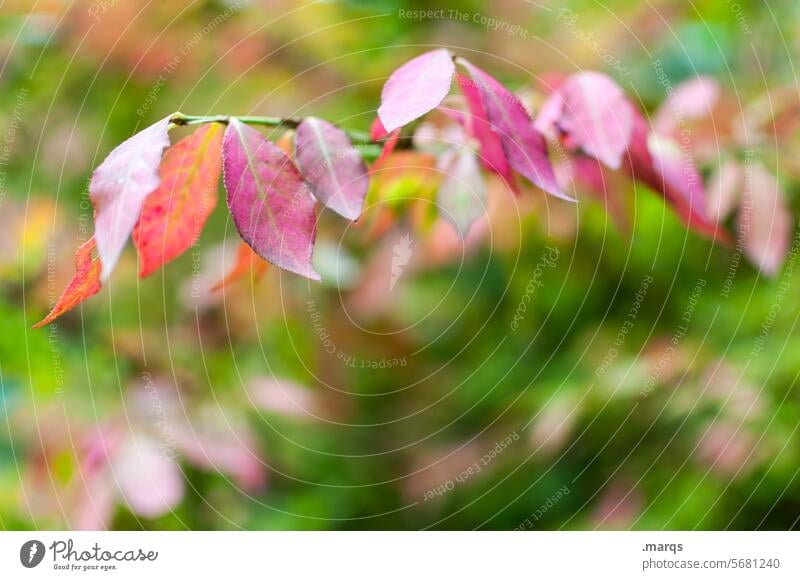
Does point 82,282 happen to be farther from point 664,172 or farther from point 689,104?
point 689,104

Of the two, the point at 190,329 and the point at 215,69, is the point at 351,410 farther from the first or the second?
the point at 215,69

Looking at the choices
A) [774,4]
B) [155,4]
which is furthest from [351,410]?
[774,4]

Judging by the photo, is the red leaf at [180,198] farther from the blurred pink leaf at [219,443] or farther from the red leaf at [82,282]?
the blurred pink leaf at [219,443]
